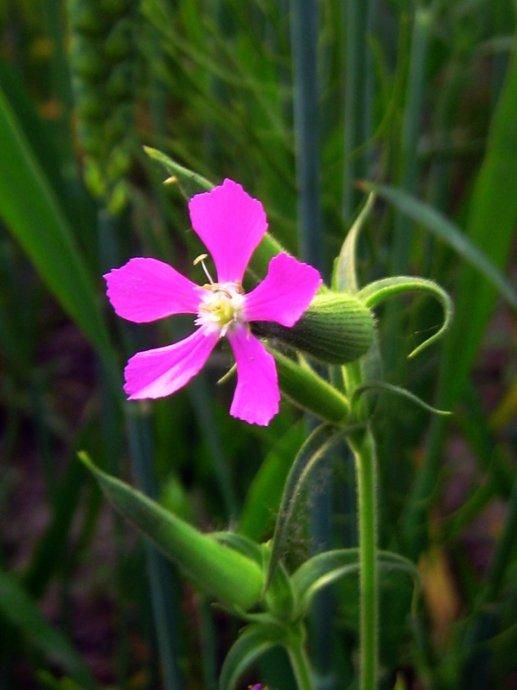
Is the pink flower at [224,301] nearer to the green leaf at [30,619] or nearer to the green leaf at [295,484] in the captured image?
the green leaf at [295,484]

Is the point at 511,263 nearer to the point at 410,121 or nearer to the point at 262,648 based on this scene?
the point at 410,121

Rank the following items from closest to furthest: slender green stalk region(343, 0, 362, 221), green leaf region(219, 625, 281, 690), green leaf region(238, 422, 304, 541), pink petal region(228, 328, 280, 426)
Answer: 1. pink petal region(228, 328, 280, 426)
2. green leaf region(219, 625, 281, 690)
3. green leaf region(238, 422, 304, 541)
4. slender green stalk region(343, 0, 362, 221)

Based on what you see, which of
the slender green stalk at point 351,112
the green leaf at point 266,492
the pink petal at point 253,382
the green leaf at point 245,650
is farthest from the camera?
the slender green stalk at point 351,112

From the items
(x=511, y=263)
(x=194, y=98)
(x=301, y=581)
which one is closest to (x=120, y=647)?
(x=194, y=98)

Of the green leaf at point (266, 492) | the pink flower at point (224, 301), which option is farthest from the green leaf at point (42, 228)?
the pink flower at point (224, 301)

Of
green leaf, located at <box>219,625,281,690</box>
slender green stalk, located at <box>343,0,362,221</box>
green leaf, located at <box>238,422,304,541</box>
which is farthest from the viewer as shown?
slender green stalk, located at <box>343,0,362,221</box>

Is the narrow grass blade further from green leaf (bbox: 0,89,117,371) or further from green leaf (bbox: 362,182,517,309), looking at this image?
green leaf (bbox: 0,89,117,371)

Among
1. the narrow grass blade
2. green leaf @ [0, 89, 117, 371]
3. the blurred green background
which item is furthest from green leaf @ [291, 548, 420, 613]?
→ the narrow grass blade

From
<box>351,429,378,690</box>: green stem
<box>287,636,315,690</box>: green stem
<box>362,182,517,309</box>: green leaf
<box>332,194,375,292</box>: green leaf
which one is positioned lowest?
<box>287,636,315,690</box>: green stem
